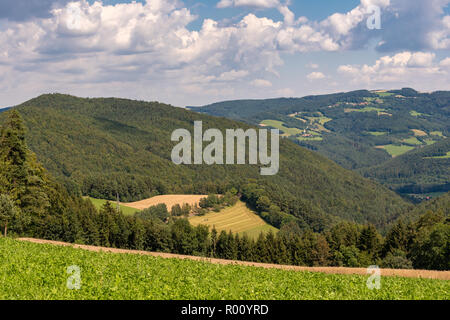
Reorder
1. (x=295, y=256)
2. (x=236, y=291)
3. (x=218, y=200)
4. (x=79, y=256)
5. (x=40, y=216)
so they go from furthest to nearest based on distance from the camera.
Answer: (x=218, y=200) → (x=295, y=256) → (x=40, y=216) → (x=79, y=256) → (x=236, y=291)

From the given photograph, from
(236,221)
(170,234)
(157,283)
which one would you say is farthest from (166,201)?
(157,283)

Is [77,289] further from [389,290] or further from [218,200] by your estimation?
[218,200]

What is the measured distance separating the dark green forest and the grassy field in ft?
200

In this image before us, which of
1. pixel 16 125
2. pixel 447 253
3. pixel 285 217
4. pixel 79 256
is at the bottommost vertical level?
pixel 285 217

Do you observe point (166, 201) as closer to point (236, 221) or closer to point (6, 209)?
point (236, 221)

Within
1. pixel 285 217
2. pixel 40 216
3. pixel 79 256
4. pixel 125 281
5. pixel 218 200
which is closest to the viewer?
pixel 125 281

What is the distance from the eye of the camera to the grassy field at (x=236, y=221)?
154400 millimetres

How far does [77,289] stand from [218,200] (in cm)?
16548

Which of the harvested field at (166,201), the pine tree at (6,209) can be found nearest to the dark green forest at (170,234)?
the pine tree at (6,209)

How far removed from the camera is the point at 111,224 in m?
78.4

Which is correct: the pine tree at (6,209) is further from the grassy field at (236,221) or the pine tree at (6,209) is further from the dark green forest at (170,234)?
the grassy field at (236,221)

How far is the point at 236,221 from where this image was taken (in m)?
165

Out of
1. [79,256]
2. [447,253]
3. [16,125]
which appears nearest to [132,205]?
[16,125]

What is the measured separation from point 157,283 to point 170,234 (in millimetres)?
65111
